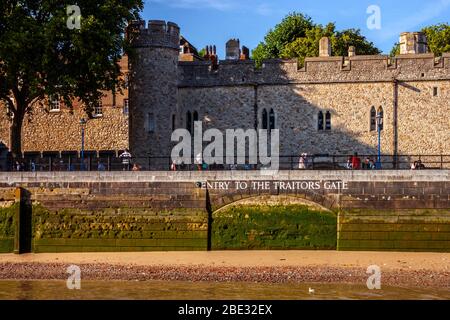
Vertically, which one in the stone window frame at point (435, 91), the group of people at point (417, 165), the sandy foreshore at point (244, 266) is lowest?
the sandy foreshore at point (244, 266)

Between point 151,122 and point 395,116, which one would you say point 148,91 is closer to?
point 151,122

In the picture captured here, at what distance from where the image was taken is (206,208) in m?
30.0

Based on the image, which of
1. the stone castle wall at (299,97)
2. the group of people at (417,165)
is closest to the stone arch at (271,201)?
the group of people at (417,165)

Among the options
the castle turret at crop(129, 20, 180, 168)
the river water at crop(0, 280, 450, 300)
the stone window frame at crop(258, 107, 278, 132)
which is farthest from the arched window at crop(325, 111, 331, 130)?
the river water at crop(0, 280, 450, 300)

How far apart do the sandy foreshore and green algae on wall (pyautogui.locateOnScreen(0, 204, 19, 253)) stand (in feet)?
1.98

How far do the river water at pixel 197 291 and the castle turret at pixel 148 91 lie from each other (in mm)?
14322

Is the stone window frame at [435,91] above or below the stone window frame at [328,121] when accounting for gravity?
above

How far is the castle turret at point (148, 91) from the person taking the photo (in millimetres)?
38812

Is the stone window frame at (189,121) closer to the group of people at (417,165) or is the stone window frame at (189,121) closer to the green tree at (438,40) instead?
the group of people at (417,165)

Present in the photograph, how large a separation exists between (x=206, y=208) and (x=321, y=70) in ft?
44.0

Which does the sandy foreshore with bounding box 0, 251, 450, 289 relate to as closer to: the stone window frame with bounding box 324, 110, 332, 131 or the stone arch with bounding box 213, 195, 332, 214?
the stone arch with bounding box 213, 195, 332, 214

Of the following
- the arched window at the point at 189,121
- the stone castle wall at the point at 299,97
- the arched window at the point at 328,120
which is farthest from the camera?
the arched window at the point at 189,121
